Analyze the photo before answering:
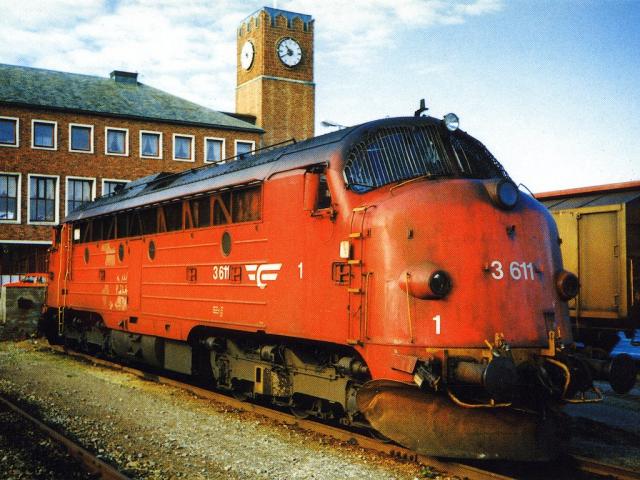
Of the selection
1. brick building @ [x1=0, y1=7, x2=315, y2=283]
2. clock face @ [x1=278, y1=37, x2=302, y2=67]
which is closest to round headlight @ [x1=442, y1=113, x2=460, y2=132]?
brick building @ [x1=0, y1=7, x2=315, y2=283]

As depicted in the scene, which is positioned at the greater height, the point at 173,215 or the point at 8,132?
the point at 8,132

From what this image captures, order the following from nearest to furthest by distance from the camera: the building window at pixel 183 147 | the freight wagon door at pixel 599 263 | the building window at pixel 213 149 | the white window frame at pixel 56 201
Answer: the freight wagon door at pixel 599 263 < the white window frame at pixel 56 201 < the building window at pixel 183 147 < the building window at pixel 213 149

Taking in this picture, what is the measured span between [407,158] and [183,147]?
34.4 metres

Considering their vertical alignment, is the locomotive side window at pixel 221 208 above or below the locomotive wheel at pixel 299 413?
above

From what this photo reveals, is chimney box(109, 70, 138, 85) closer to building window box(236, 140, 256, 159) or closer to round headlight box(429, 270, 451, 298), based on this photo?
building window box(236, 140, 256, 159)

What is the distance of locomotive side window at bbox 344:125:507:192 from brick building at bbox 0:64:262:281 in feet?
99.3

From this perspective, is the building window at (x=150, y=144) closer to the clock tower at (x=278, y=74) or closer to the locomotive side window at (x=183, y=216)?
the clock tower at (x=278, y=74)

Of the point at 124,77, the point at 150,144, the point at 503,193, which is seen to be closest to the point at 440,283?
the point at 503,193

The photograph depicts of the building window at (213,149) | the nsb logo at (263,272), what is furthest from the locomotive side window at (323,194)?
the building window at (213,149)

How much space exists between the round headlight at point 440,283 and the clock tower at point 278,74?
127 feet

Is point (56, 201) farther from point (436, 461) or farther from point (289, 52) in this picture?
point (436, 461)

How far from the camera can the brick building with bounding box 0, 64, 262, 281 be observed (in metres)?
36.2

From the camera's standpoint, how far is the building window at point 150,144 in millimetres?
39562

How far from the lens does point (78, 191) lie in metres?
38.0
